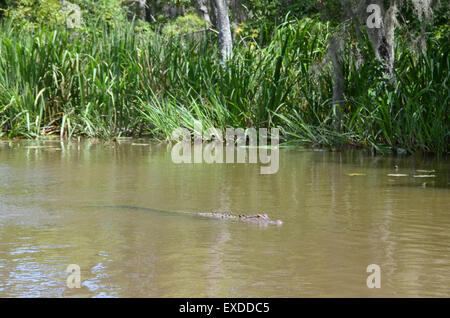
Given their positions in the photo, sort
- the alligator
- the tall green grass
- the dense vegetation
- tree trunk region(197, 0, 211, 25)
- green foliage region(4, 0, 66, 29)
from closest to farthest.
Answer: the alligator
the dense vegetation
the tall green grass
green foliage region(4, 0, 66, 29)
tree trunk region(197, 0, 211, 25)

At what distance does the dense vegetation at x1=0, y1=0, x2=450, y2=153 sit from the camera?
9.90 metres

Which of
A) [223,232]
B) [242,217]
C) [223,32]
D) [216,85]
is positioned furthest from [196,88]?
[223,232]

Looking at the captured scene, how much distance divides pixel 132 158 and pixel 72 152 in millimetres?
1088

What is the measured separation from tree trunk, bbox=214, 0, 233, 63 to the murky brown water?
474 centimetres

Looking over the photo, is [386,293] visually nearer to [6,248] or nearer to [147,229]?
[147,229]

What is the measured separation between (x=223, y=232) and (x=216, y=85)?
22.2 ft

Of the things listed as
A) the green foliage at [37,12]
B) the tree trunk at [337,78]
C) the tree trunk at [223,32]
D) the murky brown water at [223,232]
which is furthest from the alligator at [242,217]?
the green foliage at [37,12]

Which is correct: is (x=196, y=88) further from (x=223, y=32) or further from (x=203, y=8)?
(x=203, y=8)

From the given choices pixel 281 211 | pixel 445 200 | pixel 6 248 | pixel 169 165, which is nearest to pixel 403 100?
pixel 169 165

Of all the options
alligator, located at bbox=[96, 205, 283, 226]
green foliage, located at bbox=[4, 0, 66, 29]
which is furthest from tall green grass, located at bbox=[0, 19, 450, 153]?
green foliage, located at bbox=[4, 0, 66, 29]

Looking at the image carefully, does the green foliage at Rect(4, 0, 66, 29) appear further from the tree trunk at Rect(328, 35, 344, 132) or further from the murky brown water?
the murky brown water

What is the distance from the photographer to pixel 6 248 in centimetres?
453

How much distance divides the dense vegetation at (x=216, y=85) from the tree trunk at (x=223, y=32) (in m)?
0.16

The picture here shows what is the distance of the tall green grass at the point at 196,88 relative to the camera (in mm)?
10016
